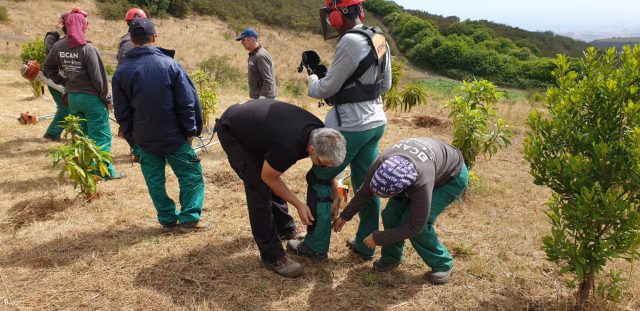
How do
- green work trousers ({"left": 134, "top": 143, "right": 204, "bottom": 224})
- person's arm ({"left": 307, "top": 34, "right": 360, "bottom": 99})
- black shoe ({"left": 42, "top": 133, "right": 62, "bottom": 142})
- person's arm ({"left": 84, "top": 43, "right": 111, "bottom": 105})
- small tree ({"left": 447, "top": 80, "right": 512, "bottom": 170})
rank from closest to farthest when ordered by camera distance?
person's arm ({"left": 307, "top": 34, "right": 360, "bottom": 99}), green work trousers ({"left": 134, "top": 143, "right": 204, "bottom": 224}), small tree ({"left": 447, "top": 80, "right": 512, "bottom": 170}), person's arm ({"left": 84, "top": 43, "right": 111, "bottom": 105}), black shoe ({"left": 42, "top": 133, "right": 62, "bottom": 142})

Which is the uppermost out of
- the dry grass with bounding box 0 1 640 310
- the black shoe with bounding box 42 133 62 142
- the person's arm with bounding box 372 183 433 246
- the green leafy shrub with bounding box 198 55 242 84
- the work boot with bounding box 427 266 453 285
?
the person's arm with bounding box 372 183 433 246

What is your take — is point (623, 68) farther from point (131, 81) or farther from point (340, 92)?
point (131, 81)

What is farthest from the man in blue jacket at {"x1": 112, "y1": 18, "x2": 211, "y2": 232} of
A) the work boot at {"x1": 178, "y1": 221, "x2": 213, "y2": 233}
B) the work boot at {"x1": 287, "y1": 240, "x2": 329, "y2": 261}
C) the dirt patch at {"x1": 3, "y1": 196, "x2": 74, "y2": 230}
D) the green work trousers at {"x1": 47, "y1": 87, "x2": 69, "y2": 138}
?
the green work trousers at {"x1": 47, "y1": 87, "x2": 69, "y2": 138}

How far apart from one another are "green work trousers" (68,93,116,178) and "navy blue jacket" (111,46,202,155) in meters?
1.62

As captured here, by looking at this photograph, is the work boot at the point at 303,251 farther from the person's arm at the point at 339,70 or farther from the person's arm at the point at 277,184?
the person's arm at the point at 339,70

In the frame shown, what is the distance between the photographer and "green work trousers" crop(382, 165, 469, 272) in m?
3.08

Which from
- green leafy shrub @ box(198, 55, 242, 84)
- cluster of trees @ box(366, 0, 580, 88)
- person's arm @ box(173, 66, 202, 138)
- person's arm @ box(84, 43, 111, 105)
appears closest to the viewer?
person's arm @ box(173, 66, 202, 138)

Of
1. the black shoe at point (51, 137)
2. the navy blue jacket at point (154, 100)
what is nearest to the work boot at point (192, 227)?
the navy blue jacket at point (154, 100)

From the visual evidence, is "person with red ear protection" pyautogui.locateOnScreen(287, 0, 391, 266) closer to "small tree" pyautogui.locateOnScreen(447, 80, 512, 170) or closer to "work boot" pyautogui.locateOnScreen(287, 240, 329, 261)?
"work boot" pyautogui.locateOnScreen(287, 240, 329, 261)

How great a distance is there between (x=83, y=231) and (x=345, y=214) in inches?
95.2

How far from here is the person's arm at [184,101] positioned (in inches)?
138

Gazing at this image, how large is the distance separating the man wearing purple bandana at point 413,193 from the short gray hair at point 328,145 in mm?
266

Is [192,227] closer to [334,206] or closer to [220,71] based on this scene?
[334,206]

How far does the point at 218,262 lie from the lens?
345 centimetres
